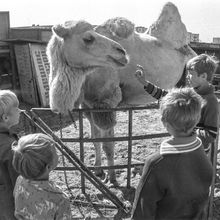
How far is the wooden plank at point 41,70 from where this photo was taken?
30.0 feet

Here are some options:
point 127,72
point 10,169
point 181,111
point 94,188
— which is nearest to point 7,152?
point 10,169

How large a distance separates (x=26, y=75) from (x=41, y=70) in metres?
0.52

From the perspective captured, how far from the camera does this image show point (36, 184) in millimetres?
1672

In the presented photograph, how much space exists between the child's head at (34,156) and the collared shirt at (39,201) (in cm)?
6

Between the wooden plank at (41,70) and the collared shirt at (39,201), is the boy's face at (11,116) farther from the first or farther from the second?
the wooden plank at (41,70)

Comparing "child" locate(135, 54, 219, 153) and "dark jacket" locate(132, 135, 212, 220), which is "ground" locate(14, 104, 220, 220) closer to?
"child" locate(135, 54, 219, 153)

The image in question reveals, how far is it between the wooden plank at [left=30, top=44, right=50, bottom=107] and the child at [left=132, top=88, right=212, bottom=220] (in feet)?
25.5

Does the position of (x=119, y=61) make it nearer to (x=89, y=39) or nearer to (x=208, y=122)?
(x=89, y=39)

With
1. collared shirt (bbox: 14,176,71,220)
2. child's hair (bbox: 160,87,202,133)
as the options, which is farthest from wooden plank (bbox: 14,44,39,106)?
child's hair (bbox: 160,87,202,133)

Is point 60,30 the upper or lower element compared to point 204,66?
upper

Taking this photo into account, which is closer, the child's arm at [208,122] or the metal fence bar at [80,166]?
the child's arm at [208,122]

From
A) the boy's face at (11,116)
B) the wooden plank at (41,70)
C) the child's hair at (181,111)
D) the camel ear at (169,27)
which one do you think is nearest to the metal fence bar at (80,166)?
the boy's face at (11,116)

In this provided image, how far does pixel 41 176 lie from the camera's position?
168 centimetres

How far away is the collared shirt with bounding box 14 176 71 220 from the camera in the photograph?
164 cm
